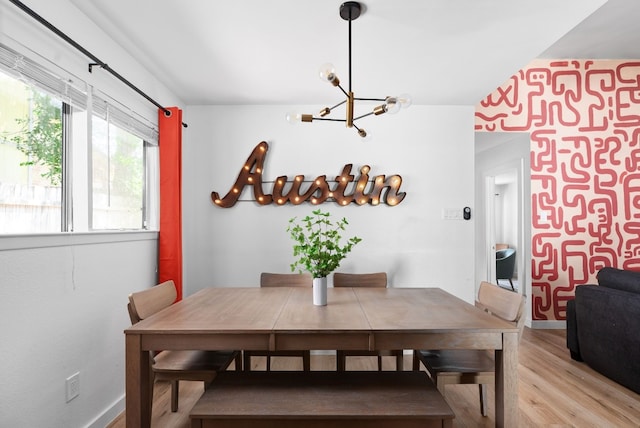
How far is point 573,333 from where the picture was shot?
3.32m

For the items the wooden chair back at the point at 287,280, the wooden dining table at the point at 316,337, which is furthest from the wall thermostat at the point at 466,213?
the wooden dining table at the point at 316,337

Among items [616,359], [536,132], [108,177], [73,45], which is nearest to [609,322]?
[616,359]

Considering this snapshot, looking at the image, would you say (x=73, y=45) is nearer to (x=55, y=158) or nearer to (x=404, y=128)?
(x=55, y=158)

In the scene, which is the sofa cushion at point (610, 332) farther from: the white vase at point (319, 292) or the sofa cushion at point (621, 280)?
the white vase at point (319, 292)

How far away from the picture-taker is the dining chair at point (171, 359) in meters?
1.93

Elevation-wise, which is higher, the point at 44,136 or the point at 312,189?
the point at 44,136

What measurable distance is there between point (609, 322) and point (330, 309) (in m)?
2.34

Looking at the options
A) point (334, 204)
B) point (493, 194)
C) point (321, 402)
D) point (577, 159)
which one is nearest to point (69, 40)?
point (321, 402)

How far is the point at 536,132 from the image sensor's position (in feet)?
14.1

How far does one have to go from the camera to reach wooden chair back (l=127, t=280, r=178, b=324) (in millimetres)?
1883

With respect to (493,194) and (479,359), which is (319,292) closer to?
(479,359)

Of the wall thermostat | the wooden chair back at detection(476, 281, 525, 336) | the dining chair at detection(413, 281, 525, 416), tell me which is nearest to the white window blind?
the dining chair at detection(413, 281, 525, 416)

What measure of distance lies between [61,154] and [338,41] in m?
1.82

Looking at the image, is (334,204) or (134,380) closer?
(134,380)
